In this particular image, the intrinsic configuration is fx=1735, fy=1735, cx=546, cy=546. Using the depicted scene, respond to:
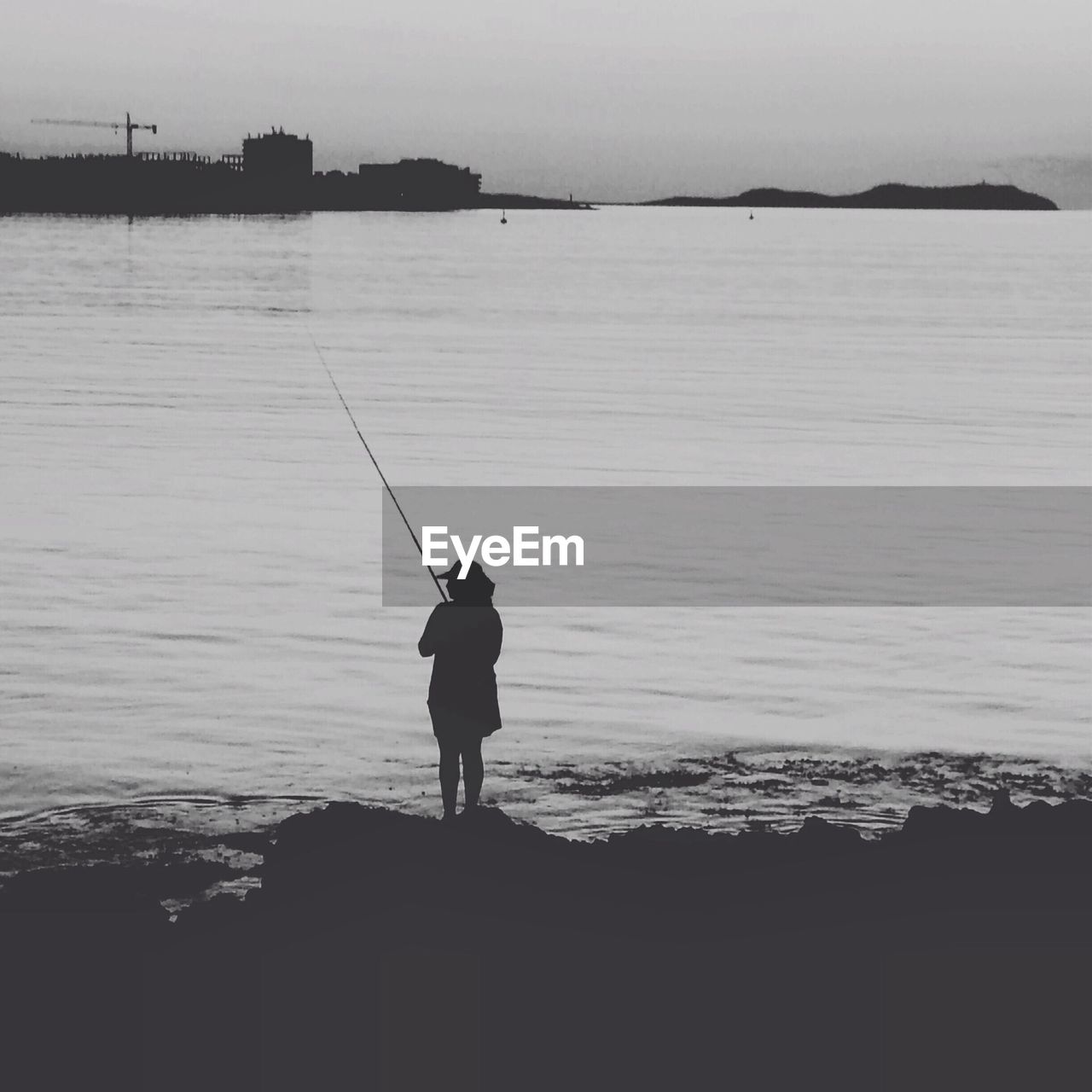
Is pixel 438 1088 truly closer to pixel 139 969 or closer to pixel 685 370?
pixel 139 969

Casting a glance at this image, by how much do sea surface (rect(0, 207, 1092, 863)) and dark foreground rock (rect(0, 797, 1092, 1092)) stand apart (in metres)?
2.08

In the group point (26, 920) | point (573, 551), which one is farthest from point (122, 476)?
point (26, 920)

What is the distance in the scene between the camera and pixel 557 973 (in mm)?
6922

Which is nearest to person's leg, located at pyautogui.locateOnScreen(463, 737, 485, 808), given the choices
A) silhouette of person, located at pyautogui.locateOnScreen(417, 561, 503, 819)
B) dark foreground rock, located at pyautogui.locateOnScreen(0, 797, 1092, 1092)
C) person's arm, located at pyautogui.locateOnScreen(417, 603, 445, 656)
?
silhouette of person, located at pyautogui.locateOnScreen(417, 561, 503, 819)

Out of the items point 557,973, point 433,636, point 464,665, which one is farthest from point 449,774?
point 557,973

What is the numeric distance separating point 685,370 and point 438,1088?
3936 centimetres

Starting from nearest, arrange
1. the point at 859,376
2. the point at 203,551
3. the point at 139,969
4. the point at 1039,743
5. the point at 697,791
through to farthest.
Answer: the point at 139,969 < the point at 697,791 < the point at 1039,743 < the point at 203,551 < the point at 859,376

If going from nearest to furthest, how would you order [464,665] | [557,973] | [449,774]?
[557,973], [464,665], [449,774]

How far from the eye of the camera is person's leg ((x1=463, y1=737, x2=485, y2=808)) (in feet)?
29.3

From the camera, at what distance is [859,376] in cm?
4381

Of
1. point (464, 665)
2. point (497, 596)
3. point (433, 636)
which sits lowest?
point (497, 596)

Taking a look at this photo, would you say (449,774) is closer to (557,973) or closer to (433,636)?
(433,636)

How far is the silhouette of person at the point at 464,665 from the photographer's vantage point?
28.6 ft

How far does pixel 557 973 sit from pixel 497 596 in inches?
408
